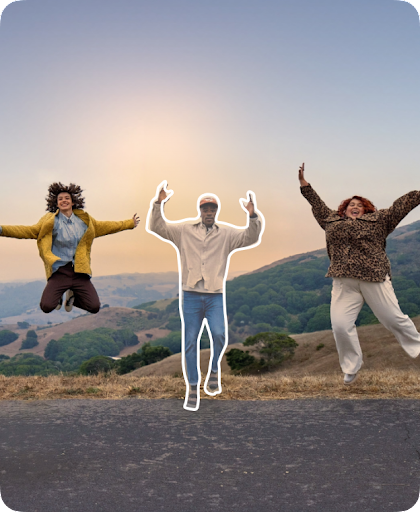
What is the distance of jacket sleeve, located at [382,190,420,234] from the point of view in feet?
21.4

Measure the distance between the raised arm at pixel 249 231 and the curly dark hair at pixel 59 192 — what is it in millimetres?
2017

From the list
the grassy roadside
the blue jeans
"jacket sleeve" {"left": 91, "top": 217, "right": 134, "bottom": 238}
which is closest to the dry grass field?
the grassy roadside

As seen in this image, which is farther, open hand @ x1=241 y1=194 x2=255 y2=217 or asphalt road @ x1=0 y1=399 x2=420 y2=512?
open hand @ x1=241 y1=194 x2=255 y2=217

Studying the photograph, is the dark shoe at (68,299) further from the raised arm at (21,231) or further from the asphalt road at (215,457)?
the asphalt road at (215,457)

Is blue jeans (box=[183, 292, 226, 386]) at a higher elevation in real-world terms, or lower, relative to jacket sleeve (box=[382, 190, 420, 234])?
lower

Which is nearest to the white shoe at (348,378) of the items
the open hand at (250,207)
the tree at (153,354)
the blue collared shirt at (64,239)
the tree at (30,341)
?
the open hand at (250,207)

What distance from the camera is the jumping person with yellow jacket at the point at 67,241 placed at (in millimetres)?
6379

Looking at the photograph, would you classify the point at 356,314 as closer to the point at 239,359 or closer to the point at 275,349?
the point at 275,349

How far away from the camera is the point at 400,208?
6547 mm

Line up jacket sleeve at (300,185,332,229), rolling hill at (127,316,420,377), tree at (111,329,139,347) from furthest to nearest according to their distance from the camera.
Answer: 1. tree at (111,329,139,347)
2. rolling hill at (127,316,420,377)
3. jacket sleeve at (300,185,332,229)

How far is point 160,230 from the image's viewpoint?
6676mm

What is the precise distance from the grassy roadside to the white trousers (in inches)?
16.8

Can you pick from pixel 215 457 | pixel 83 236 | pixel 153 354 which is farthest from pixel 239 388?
pixel 153 354

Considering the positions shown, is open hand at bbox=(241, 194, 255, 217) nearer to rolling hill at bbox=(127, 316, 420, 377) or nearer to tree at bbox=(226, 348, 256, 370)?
rolling hill at bbox=(127, 316, 420, 377)
